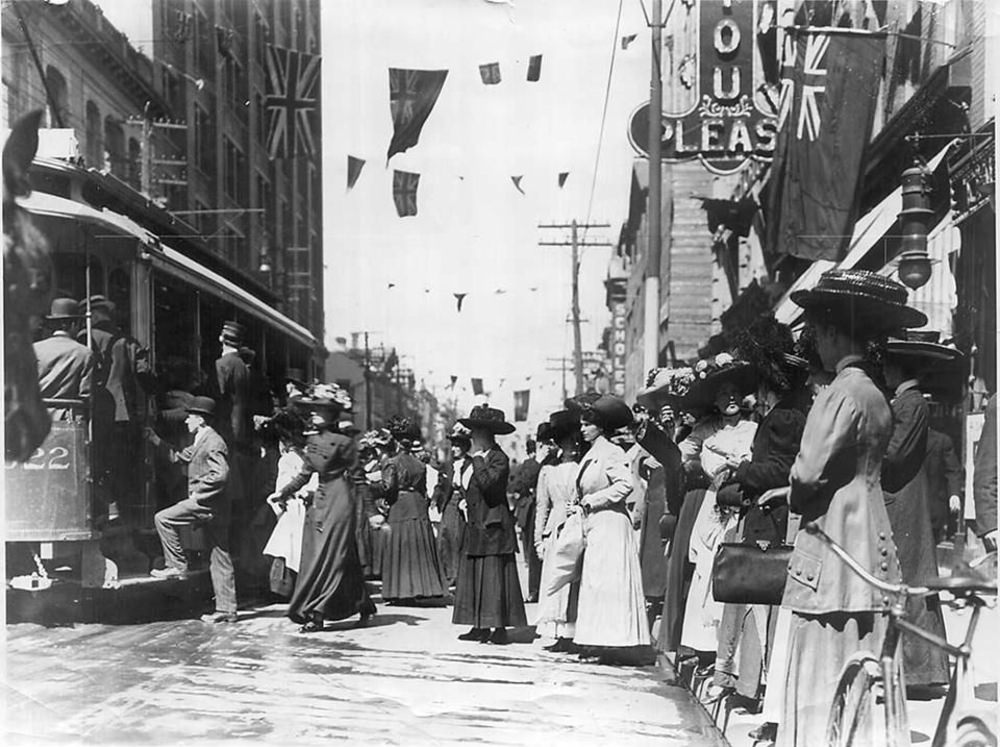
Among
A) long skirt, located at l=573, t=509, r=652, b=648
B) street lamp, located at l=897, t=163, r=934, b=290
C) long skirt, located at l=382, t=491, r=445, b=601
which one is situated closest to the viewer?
long skirt, located at l=573, t=509, r=652, b=648

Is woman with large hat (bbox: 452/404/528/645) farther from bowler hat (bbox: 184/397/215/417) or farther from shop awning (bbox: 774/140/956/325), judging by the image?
shop awning (bbox: 774/140/956/325)

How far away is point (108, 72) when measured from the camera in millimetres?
8789

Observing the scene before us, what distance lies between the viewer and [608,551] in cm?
636

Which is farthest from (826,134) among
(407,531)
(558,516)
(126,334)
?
(126,334)

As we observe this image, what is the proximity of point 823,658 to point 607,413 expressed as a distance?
2.64 metres

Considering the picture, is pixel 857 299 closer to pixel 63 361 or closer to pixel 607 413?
pixel 607 413

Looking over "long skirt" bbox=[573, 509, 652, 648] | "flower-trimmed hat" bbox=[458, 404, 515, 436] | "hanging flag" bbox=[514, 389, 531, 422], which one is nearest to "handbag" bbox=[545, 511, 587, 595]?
"long skirt" bbox=[573, 509, 652, 648]

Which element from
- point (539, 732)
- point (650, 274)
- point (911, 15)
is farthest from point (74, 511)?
point (911, 15)

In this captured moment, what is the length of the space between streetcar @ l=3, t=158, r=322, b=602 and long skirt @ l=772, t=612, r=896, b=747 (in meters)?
4.17

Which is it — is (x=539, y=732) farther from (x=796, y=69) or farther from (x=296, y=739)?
(x=796, y=69)

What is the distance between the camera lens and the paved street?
16.2 feet

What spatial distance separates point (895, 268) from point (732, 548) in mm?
3579

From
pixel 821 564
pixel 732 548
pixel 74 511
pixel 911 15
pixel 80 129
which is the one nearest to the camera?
pixel 821 564

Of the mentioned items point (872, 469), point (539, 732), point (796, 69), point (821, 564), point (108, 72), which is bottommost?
point (539, 732)
